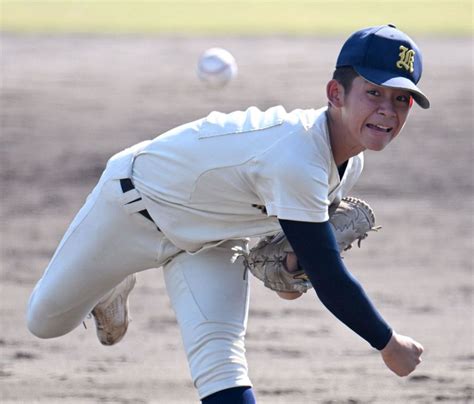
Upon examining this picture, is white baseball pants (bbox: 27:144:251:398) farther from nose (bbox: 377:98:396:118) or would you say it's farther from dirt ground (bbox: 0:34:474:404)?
dirt ground (bbox: 0:34:474:404)

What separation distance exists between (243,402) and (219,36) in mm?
12527

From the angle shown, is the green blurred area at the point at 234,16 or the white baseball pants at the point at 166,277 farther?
the green blurred area at the point at 234,16

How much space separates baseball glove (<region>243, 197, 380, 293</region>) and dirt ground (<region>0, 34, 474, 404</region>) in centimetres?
101

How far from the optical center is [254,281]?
5949 mm

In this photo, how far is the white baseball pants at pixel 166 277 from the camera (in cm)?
307

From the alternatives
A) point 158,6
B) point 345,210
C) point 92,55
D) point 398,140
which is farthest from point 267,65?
point 345,210

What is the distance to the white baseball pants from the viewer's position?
307 centimetres

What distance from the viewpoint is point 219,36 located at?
49.8 ft

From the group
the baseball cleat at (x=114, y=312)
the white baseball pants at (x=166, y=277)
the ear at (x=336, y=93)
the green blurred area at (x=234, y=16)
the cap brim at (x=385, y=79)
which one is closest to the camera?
the cap brim at (x=385, y=79)

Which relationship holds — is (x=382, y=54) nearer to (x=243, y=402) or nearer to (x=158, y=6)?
(x=243, y=402)

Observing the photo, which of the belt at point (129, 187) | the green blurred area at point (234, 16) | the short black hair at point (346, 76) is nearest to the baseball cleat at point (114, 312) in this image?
the belt at point (129, 187)

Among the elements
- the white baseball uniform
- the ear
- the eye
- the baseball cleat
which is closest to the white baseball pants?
the white baseball uniform

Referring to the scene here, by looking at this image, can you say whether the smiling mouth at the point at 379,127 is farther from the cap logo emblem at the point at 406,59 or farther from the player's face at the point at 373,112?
the cap logo emblem at the point at 406,59

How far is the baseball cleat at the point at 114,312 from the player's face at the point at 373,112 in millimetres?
1274
